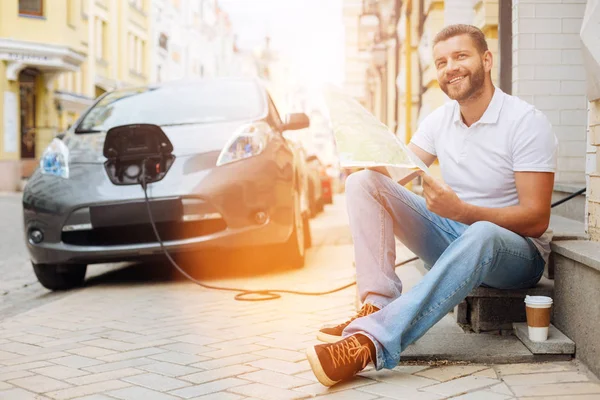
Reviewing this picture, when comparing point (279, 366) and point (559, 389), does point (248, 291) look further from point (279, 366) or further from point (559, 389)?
point (559, 389)

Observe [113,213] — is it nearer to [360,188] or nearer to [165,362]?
[165,362]

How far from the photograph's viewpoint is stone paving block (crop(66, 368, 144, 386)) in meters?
3.15

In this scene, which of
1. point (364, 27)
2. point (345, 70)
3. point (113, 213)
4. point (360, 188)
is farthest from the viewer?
point (345, 70)

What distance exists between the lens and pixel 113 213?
216 inches

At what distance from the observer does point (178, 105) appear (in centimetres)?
644

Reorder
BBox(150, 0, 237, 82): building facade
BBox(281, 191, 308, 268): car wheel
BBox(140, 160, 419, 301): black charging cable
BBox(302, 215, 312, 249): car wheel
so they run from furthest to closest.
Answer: BBox(150, 0, 237, 82): building facade, BBox(302, 215, 312, 249): car wheel, BBox(281, 191, 308, 268): car wheel, BBox(140, 160, 419, 301): black charging cable

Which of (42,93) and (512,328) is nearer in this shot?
(512,328)

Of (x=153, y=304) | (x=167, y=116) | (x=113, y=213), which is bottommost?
(x=153, y=304)

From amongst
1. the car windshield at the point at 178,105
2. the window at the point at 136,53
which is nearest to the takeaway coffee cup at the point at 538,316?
the car windshield at the point at 178,105

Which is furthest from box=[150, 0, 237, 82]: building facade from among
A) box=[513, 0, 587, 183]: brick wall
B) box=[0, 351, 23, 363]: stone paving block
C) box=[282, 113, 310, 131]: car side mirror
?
box=[0, 351, 23, 363]: stone paving block

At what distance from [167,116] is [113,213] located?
3.58 feet

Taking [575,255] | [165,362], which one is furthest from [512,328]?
[165,362]

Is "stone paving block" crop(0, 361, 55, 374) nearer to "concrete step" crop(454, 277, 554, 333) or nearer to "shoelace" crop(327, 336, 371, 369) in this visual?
"shoelace" crop(327, 336, 371, 369)

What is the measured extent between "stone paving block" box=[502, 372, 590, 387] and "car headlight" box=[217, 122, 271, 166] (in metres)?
3.11
